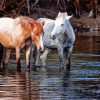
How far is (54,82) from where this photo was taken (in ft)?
50.7

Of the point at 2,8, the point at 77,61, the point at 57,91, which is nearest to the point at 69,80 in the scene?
the point at 57,91

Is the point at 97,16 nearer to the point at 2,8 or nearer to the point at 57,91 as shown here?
the point at 2,8

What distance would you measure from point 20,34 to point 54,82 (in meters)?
2.96

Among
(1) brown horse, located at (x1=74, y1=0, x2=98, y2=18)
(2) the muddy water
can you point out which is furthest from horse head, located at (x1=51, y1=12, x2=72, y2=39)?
(1) brown horse, located at (x1=74, y1=0, x2=98, y2=18)

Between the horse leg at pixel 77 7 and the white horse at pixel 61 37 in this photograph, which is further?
the horse leg at pixel 77 7

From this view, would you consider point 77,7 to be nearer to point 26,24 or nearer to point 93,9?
point 93,9

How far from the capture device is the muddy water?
1321 cm

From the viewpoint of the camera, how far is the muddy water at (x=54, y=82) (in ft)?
43.3

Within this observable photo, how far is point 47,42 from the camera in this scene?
64.7 feet

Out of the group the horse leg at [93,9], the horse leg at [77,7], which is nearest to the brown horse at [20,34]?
the horse leg at [77,7]

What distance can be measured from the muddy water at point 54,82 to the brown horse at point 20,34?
2.17ft

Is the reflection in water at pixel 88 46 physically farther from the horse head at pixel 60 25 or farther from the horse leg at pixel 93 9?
the horse leg at pixel 93 9

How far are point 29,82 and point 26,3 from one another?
25.4 m

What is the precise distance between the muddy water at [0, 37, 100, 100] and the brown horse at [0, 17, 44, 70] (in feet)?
2.17
